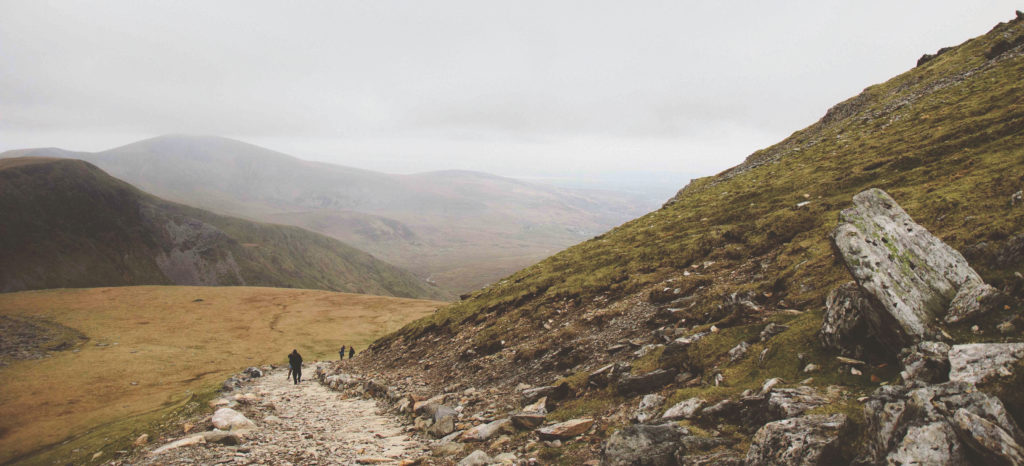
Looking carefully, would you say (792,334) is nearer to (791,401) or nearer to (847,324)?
(847,324)

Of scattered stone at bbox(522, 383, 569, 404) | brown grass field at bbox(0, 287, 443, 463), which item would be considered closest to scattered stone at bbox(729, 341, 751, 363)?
scattered stone at bbox(522, 383, 569, 404)

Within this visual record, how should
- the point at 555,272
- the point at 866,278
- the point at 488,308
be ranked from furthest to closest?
the point at 555,272 → the point at 488,308 → the point at 866,278

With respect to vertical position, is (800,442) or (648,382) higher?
(800,442)

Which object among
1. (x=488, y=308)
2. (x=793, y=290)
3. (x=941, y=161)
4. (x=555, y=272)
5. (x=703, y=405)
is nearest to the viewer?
(x=703, y=405)

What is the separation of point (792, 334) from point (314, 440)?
69.3ft

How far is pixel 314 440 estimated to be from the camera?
66.2 feet

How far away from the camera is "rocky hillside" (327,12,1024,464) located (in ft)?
25.5

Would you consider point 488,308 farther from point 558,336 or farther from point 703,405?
point 703,405

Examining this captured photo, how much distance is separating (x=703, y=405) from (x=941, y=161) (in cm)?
3364

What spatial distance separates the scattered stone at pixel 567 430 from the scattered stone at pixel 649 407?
1.80 meters

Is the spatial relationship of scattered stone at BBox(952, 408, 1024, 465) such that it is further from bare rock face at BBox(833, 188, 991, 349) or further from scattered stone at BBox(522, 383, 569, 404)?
scattered stone at BBox(522, 383, 569, 404)

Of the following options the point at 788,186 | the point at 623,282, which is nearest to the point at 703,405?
the point at 623,282

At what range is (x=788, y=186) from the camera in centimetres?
4225

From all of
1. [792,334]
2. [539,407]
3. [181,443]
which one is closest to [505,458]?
[539,407]
